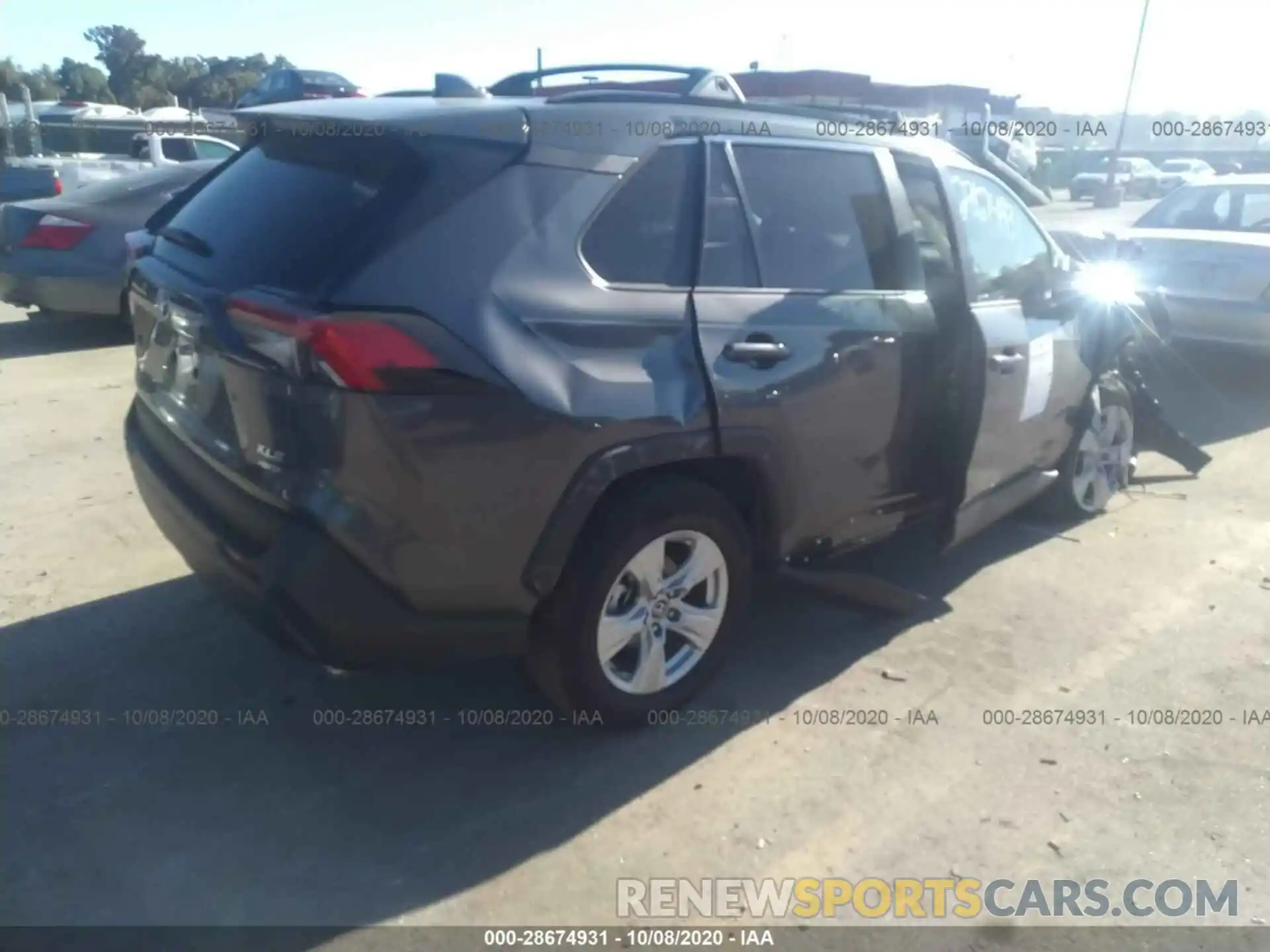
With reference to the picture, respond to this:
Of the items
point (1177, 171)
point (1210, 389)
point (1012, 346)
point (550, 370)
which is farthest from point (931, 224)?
point (1177, 171)

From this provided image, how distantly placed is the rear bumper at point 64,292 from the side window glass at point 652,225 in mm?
6678

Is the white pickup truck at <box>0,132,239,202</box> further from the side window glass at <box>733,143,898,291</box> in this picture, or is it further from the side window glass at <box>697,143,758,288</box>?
the side window glass at <box>697,143,758,288</box>

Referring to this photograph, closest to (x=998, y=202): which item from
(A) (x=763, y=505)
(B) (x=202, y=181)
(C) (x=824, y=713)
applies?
(A) (x=763, y=505)

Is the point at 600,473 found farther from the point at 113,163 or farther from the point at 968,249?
the point at 113,163

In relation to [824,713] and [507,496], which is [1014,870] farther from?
[507,496]

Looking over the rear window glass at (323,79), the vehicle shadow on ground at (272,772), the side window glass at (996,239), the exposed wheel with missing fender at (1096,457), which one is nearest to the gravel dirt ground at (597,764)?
the vehicle shadow on ground at (272,772)

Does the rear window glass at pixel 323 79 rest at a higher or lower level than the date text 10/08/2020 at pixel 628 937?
higher

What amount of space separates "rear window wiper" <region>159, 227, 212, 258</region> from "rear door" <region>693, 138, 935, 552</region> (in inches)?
58.3

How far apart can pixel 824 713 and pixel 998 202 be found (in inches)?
94.9

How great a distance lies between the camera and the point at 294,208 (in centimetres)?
321

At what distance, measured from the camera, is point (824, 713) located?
3.85 m

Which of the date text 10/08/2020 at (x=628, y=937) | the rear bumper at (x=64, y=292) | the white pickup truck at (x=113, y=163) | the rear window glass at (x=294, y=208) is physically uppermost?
the rear window glass at (x=294, y=208)

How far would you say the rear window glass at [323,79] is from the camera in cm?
2147

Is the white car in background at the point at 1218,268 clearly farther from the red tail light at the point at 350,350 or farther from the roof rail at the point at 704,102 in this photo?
the red tail light at the point at 350,350
